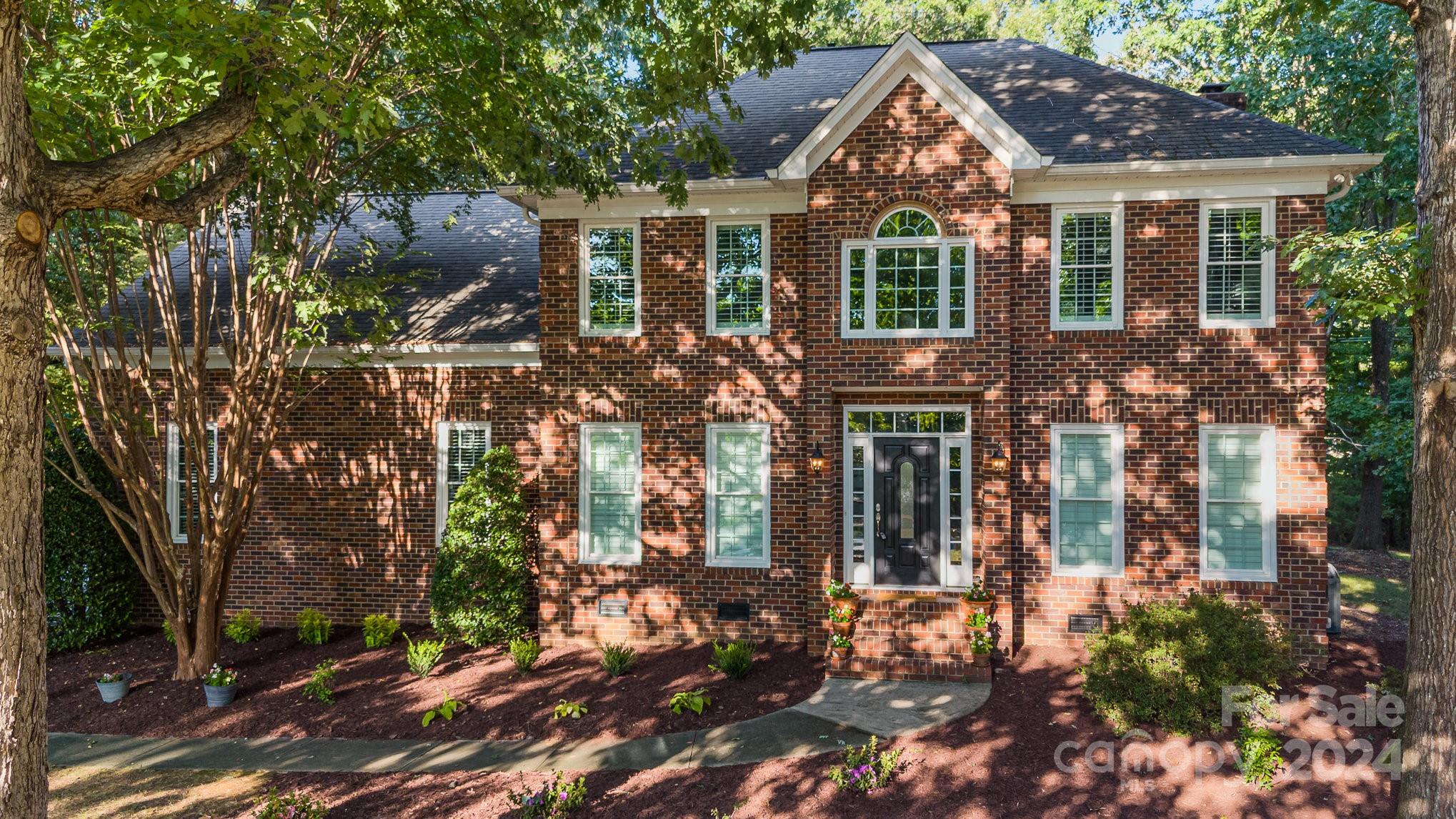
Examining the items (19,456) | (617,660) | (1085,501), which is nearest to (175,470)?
(617,660)

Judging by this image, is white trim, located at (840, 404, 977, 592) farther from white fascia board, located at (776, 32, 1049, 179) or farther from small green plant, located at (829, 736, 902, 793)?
white fascia board, located at (776, 32, 1049, 179)

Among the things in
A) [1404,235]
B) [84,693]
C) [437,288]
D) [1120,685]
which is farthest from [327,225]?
[1404,235]

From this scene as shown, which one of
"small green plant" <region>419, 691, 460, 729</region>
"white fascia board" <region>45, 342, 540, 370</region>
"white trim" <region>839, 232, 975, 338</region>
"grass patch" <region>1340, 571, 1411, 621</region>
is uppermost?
"white trim" <region>839, 232, 975, 338</region>

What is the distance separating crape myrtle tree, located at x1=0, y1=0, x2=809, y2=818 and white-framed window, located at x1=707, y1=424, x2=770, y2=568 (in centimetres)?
346

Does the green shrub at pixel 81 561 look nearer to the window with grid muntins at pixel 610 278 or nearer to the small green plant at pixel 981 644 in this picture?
the window with grid muntins at pixel 610 278

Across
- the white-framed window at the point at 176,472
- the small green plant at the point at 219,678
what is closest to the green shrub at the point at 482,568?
the small green plant at the point at 219,678

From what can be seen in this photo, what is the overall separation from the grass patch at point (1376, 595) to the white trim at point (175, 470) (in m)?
18.8

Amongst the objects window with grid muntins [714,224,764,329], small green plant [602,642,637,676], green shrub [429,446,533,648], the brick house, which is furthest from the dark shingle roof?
small green plant [602,642,637,676]

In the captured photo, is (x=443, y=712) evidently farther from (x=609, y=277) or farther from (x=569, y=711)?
(x=609, y=277)

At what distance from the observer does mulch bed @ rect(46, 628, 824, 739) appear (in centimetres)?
822

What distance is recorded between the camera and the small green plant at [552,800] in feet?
20.2

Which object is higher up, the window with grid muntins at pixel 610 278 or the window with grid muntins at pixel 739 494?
the window with grid muntins at pixel 610 278

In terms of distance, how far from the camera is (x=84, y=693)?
9.43 metres

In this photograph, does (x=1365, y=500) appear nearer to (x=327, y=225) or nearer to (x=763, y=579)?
(x=763, y=579)
